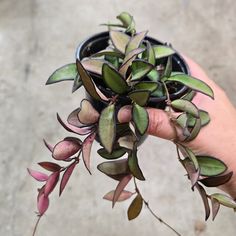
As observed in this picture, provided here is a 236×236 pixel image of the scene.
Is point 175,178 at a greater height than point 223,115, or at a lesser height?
lesser

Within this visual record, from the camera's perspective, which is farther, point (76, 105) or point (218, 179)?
point (76, 105)

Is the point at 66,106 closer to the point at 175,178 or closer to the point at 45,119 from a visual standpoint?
the point at 45,119

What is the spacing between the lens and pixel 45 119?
137cm

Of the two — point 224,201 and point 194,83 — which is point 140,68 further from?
point 224,201

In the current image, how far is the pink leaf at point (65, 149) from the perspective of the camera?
27.1 inches

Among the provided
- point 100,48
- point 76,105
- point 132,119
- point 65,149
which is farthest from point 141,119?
point 76,105

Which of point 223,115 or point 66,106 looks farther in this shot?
point 66,106

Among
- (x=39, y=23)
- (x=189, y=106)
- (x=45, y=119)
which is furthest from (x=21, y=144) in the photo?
(x=189, y=106)

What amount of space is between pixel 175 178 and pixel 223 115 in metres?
0.46

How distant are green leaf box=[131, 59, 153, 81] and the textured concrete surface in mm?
548

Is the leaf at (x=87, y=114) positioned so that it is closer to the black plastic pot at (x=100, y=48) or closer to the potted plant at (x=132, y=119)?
the potted plant at (x=132, y=119)

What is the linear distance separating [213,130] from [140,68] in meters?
0.20

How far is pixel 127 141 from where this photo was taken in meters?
0.71

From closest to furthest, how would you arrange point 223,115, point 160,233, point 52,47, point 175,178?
point 223,115 < point 160,233 < point 175,178 < point 52,47
